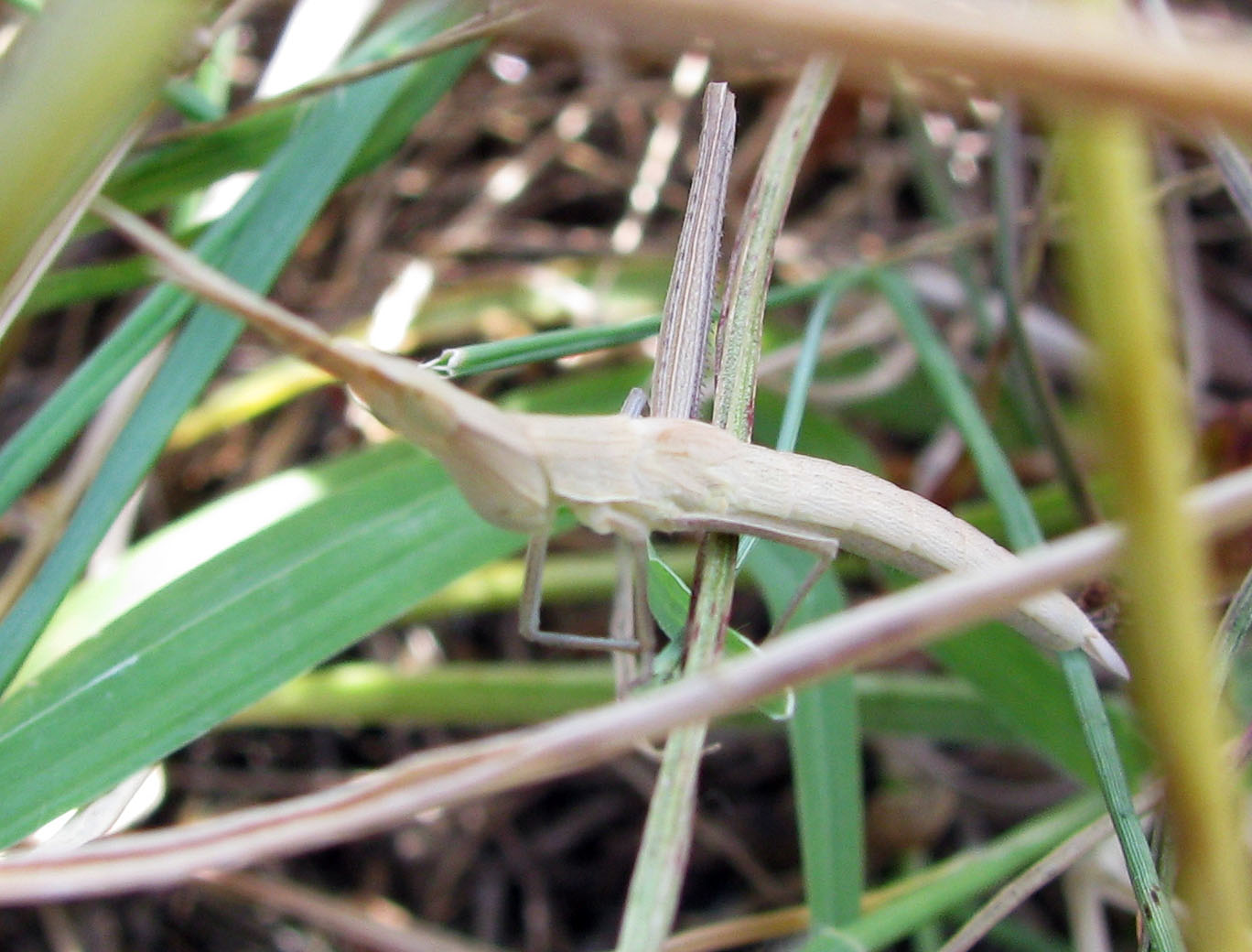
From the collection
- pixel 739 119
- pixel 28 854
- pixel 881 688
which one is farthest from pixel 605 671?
pixel 739 119

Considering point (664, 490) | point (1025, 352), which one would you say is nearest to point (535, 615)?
point (664, 490)

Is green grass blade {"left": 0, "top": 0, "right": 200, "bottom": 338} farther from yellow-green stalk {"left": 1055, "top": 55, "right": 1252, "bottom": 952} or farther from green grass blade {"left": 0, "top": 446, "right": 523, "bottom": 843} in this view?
green grass blade {"left": 0, "top": 446, "right": 523, "bottom": 843}

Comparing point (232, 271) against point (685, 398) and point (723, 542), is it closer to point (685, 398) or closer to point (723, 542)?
point (685, 398)

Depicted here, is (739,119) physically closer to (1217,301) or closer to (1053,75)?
(1217,301)

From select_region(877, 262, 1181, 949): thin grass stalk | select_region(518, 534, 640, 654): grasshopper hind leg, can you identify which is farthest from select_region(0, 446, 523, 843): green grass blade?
select_region(877, 262, 1181, 949): thin grass stalk

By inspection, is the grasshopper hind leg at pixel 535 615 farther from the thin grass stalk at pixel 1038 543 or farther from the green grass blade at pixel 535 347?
the thin grass stalk at pixel 1038 543
